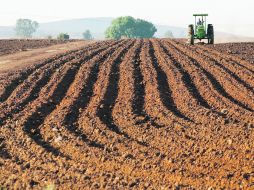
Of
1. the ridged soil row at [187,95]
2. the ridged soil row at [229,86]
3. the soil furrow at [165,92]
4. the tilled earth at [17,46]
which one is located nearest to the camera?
the ridged soil row at [187,95]

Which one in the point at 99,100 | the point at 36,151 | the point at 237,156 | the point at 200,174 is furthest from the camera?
the point at 99,100

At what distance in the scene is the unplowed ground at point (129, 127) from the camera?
731cm

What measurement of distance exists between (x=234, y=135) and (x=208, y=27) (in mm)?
21069

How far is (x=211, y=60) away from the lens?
20047mm

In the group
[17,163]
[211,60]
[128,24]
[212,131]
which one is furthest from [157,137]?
[128,24]

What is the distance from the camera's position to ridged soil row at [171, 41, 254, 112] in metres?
12.5

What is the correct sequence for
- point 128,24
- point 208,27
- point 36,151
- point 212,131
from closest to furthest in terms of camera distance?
1. point 36,151
2. point 212,131
3. point 208,27
4. point 128,24

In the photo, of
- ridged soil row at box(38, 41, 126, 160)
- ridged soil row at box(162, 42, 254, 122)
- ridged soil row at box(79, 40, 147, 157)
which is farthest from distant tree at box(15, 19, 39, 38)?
ridged soil row at box(38, 41, 126, 160)

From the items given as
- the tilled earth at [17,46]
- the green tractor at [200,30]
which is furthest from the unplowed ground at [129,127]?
the tilled earth at [17,46]

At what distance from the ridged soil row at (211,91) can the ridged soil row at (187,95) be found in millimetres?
166

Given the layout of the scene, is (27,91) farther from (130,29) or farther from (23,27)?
(23,27)

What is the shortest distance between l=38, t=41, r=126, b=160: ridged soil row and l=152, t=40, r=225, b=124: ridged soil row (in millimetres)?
2463

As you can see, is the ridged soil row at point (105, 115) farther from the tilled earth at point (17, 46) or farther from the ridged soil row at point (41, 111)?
the tilled earth at point (17, 46)

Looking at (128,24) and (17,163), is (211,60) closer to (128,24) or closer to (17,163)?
(17,163)
